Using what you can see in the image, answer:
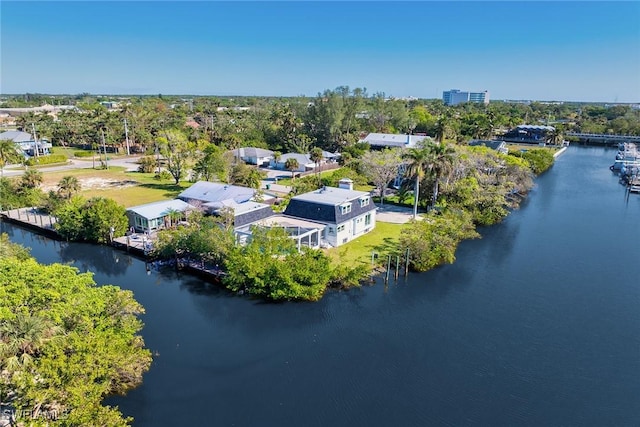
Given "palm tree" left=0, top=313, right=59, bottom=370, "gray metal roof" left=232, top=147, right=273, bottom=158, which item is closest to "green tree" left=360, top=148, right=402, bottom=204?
"gray metal roof" left=232, top=147, right=273, bottom=158

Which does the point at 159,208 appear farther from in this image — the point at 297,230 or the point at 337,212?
the point at 337,212

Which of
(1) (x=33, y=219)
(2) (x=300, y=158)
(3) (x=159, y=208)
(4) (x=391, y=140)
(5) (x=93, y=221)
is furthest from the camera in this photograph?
(4) (x=391, y=140)

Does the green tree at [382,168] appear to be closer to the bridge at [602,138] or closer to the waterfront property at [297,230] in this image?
the waterfront property at [297,230]

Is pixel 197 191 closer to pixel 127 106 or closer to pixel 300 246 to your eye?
pixel 300 246

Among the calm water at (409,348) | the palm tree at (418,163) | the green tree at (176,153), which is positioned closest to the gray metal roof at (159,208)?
the calm water at (409,348)

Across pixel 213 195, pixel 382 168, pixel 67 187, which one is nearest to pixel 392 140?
pixel 382 168
